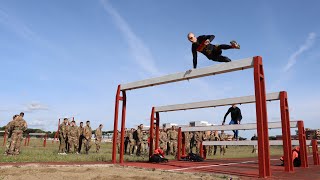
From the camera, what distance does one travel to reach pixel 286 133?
7.64 m

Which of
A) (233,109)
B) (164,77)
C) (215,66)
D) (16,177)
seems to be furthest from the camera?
(233,109)

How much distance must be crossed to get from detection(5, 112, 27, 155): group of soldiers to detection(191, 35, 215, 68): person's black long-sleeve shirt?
338 inches

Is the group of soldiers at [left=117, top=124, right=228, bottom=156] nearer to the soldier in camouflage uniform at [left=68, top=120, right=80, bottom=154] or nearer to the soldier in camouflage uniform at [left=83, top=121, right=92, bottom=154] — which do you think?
the soldier in camouflage uniform at [left=83, top=121, right=92, bottom=154]

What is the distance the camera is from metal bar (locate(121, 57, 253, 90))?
21.8 feet

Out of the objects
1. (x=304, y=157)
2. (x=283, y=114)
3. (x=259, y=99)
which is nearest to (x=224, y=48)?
(x=259, y=99)

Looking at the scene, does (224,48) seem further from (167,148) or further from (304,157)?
(167,148)

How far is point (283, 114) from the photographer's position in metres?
7.84

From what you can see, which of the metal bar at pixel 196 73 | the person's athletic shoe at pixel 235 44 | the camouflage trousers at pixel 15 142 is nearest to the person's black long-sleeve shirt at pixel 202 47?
the metal bar at pixel 196 73

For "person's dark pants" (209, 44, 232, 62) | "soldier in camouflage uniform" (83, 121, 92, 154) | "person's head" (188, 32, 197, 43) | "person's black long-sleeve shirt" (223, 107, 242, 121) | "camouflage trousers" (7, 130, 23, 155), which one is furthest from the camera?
"soldier in camouflage uniform" (83, 121, 92, 154)

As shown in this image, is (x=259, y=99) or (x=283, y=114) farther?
(x=283, y=114)

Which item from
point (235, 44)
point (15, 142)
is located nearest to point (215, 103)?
point (235, 44)

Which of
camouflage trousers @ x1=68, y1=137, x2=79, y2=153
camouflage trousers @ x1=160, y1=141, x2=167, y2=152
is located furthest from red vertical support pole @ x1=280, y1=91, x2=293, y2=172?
camouflage trousers @ x1=68, y1=137, x2=79, y2=153

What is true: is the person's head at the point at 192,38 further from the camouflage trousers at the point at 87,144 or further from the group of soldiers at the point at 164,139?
the camouflage trousers at the point at 87,144

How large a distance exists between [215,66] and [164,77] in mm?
1918
